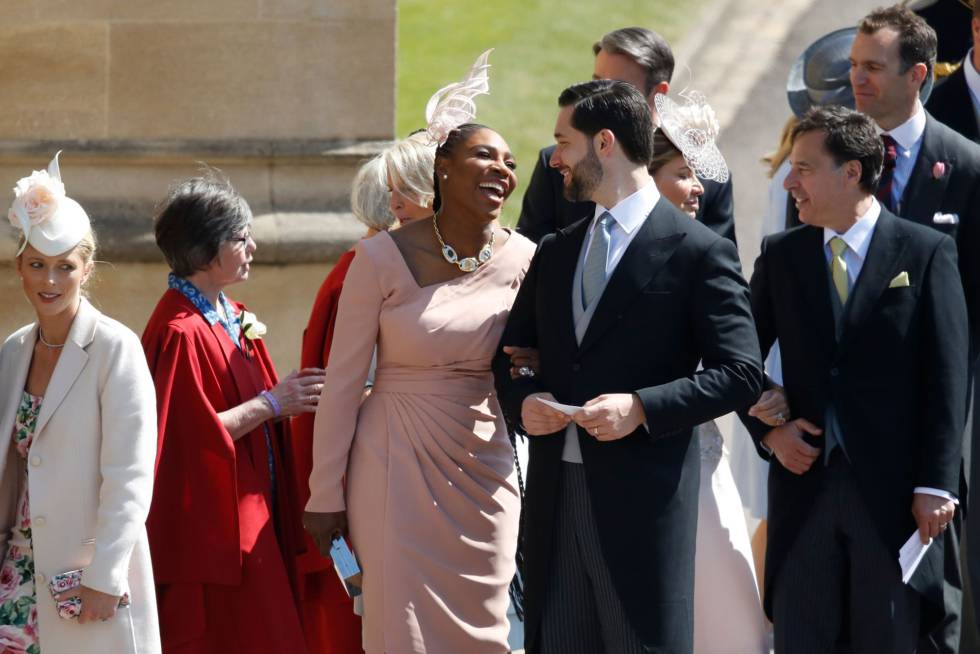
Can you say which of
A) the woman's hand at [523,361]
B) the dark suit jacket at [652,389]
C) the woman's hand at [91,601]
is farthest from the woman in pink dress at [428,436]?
the woman's hand at [91,601]

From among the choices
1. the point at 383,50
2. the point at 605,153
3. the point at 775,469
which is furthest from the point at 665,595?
the point at 383,50

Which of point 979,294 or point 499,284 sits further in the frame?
point 979,294

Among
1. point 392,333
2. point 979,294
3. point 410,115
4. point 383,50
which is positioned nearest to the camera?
point 392,333

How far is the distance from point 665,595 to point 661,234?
1053mm

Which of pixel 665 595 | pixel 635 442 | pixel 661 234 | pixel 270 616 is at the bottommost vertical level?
pixel 270 616

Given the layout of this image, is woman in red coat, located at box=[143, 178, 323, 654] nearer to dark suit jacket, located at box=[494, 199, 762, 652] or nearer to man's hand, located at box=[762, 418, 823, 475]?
dark suit jacket, located at box=[494, 199, 762, 652]

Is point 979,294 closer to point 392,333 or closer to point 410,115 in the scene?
point 392,333

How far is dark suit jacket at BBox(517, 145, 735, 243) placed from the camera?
6.29 metres

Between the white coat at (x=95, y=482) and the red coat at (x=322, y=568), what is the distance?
3.14ft

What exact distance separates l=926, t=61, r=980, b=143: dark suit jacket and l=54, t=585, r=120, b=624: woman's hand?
13.0 feet

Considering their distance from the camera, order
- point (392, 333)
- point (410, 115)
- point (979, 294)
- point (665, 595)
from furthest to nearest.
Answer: point (410, 115) < point (979, 294) < point (392, 333) < point (665, 595)

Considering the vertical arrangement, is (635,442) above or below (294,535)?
above

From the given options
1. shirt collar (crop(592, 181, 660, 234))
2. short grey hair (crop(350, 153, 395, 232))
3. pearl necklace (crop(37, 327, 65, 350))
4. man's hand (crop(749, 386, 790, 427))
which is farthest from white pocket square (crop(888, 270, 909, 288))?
pearl necklace (crop(37, 327, 65, 350))

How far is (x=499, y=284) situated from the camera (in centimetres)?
526
